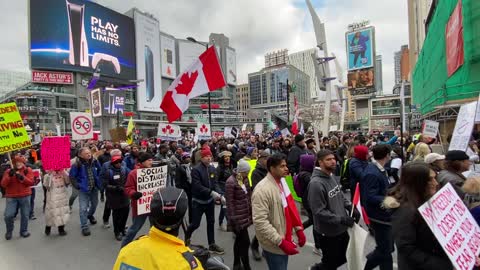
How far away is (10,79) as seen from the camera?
93.0 m

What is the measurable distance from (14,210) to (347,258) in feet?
21.1

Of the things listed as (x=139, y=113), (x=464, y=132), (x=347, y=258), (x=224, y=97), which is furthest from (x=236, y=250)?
(x=224, y=97)

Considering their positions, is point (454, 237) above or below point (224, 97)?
below

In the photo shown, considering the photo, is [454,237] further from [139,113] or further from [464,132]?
[139,113]

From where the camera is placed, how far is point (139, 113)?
81.6 metres

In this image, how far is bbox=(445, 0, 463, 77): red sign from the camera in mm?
15052

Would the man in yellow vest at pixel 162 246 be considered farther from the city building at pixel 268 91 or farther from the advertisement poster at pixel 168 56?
the city building at pixel 268 91

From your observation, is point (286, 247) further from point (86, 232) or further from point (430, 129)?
point (430, 129)

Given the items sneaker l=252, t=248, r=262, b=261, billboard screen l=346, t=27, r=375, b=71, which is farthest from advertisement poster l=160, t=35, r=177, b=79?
sneaker l=252, t=248, r=262, b=261

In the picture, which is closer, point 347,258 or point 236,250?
point 347,258

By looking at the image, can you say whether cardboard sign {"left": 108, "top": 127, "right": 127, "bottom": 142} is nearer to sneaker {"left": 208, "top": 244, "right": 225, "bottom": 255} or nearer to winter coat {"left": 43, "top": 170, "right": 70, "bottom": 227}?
winter coat {"left": 43, "top": 170, "right": 70, "bottom": 227}

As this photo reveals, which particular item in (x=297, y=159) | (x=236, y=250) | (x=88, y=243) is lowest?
(x=88, y=243)

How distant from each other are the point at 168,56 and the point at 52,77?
38.9m

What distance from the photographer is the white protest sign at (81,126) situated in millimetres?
11422
